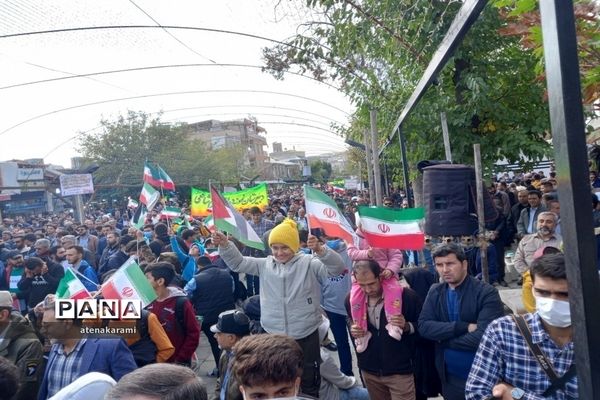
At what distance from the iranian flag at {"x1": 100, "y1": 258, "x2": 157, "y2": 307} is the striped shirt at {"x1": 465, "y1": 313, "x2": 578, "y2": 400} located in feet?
9.39

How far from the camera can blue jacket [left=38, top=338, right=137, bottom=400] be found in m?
3.30

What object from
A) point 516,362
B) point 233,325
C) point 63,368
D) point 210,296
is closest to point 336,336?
point 210,296

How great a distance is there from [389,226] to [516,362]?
2160mm

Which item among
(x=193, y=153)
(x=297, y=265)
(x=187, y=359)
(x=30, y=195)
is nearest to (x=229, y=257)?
Answer: (x=297, y=265)

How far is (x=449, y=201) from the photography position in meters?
4.66

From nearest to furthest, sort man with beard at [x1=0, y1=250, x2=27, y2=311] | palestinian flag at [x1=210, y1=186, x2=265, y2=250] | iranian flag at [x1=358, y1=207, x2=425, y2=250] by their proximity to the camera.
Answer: iranian flag at [x1=358, y1=207, x2=425, y2=250] → palestinian flag at [x1=210, y1=186, x2=265, y2=250] → man with beard at [x1=0, y1=250, x2=27, y2=311]

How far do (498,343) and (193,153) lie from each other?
1400 inches

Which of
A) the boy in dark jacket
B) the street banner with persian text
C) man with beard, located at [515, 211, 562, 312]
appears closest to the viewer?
the boy in dark jacket

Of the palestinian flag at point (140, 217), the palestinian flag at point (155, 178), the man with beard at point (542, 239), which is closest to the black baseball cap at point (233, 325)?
the man with beard at point (542, 239)

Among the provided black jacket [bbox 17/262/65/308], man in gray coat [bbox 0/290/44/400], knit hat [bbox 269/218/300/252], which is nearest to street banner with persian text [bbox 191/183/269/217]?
black jacket [bbox 17/262/65/308]

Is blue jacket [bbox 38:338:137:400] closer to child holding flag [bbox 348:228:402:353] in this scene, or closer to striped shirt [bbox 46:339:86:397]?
striped shirt [bbox 46:339:86:397]

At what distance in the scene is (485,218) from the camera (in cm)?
476

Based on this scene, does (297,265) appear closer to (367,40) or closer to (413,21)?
(413,21)

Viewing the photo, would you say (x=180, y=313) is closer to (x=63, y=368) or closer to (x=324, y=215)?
(x=63, y=368)
